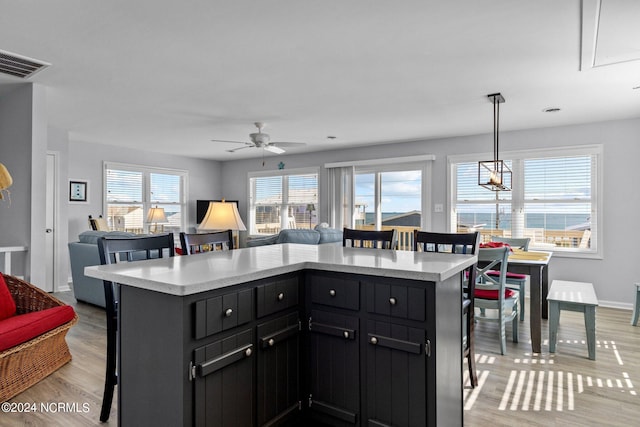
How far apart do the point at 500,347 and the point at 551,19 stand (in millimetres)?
2540

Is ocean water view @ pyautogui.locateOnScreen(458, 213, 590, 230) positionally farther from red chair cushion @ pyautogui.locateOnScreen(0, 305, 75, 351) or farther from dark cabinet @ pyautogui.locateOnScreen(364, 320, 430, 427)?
red chair cushion @ pyautogui.locateOnScreen(0, 305, 75, 351)

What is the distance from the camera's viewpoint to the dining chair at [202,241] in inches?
96.2

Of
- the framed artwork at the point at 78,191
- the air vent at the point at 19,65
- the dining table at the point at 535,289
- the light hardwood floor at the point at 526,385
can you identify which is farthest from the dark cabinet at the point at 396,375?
the framed artwork at the point at 78,191

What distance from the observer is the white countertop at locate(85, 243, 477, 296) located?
57.2 inches

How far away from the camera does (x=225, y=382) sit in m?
1.52

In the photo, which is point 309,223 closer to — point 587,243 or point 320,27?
point 587,243

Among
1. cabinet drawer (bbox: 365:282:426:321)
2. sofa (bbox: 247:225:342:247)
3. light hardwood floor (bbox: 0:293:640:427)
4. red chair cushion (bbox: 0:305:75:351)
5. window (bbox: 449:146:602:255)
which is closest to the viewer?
cabinet drawer (bbox: 365:282:426:321)

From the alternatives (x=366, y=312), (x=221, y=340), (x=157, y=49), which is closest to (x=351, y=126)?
(x=157, y=49)

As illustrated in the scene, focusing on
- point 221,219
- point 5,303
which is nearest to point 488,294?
point 221,219

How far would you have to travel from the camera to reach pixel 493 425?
6.89 feet

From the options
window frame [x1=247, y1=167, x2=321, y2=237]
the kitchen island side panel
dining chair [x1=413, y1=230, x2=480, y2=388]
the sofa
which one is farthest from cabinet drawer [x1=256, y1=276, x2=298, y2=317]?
window frame [x1=247, y1=167, x2=321, y2=237]

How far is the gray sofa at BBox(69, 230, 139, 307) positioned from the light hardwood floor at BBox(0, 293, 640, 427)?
2.87ft

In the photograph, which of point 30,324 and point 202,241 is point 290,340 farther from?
point 30,324

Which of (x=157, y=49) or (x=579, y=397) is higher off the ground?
(x=157, y=49)
